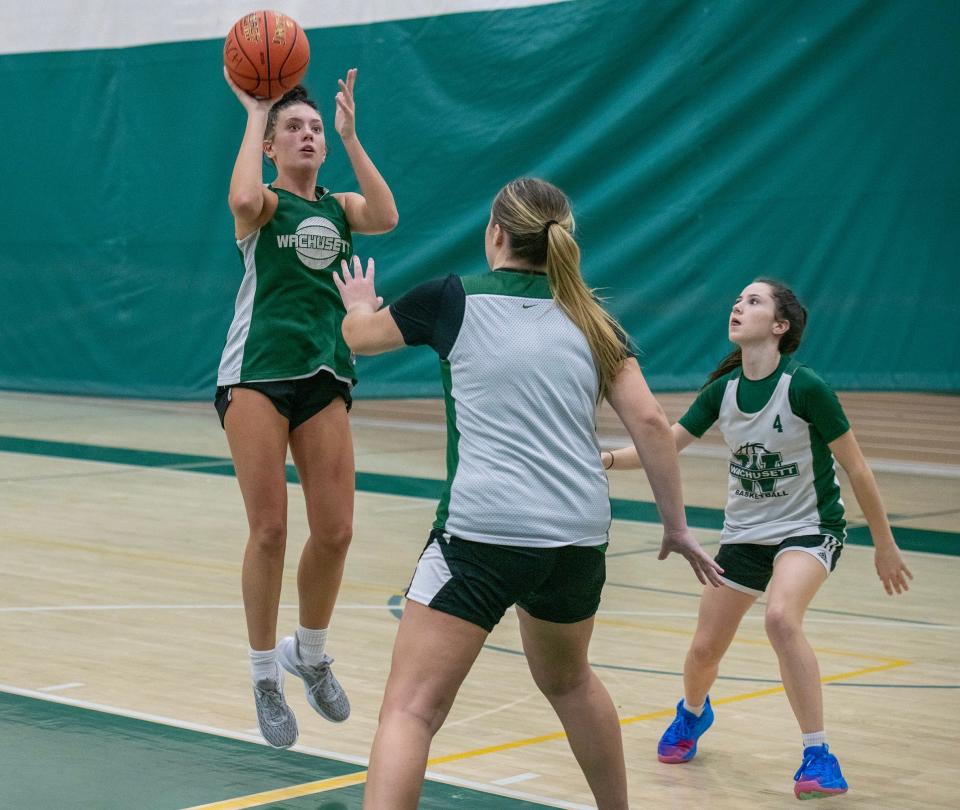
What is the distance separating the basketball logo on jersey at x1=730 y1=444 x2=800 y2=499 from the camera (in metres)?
4.00

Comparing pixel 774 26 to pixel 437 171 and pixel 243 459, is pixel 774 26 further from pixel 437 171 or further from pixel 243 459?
pixel 243 459

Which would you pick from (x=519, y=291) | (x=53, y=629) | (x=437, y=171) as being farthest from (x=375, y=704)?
(x=437, y=171)

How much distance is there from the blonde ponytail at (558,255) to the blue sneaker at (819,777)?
4.14ft

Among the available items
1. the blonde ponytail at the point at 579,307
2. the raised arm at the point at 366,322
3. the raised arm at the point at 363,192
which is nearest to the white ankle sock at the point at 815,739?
the blonde ponytail at the point at 579,307

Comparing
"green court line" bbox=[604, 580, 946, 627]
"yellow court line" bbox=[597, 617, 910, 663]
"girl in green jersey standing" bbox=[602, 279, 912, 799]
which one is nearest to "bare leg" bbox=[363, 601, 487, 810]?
"girl in green jersey standing" bbox=[602, 279, 912, 799]

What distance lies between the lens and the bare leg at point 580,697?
2.98 m

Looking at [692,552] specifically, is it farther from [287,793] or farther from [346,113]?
[346,113]

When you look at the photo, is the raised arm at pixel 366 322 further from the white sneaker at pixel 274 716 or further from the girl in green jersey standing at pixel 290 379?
the white sneaker at pixel 274 716

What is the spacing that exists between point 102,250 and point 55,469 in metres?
4.19

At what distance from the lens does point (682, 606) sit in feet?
19.3

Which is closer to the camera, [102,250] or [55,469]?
[55,469]

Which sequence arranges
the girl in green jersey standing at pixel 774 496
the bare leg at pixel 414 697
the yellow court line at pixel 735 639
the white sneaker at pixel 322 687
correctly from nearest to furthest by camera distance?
the bare leg at pixel 414 697, the girl in green jersey standing at pixel 774 496, the white sneaker at pixel 322 687, the yellow court line at pixel 735 639

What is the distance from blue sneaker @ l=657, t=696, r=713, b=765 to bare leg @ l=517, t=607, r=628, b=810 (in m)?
0.89

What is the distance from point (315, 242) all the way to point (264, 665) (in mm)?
1058
